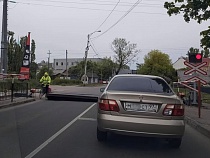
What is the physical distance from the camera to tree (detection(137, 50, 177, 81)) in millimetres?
78644

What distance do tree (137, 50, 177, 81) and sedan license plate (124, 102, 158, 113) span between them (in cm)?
6989

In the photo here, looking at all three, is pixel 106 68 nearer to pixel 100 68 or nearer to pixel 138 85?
pixel 100 68

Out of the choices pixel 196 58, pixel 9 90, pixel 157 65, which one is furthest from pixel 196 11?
pixel 157 65

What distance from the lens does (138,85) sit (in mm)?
8359

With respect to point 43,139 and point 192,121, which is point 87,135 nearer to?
point 43,139

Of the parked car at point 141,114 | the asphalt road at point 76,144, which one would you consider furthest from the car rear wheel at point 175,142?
the parked car at point 141,114

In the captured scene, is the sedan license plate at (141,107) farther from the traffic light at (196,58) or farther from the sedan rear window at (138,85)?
the traffic light at (196,58)

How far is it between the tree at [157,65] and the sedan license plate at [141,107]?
69.9m

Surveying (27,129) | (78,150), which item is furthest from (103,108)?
(27,129)

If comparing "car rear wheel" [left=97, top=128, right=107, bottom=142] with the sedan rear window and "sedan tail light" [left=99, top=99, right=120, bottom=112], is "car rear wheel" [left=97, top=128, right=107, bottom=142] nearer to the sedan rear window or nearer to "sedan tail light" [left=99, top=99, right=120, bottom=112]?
"sedan tail light" [left=99, top=99, right=120, bottom=112]

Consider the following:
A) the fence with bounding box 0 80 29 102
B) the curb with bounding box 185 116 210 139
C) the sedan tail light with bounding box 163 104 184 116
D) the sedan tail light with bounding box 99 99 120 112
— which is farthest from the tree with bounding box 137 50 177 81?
the sedan tail light with bounding box 99 99 120 112

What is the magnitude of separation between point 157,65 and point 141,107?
245 ft

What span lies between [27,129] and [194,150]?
457 centimetres

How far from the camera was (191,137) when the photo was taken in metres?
10.1
